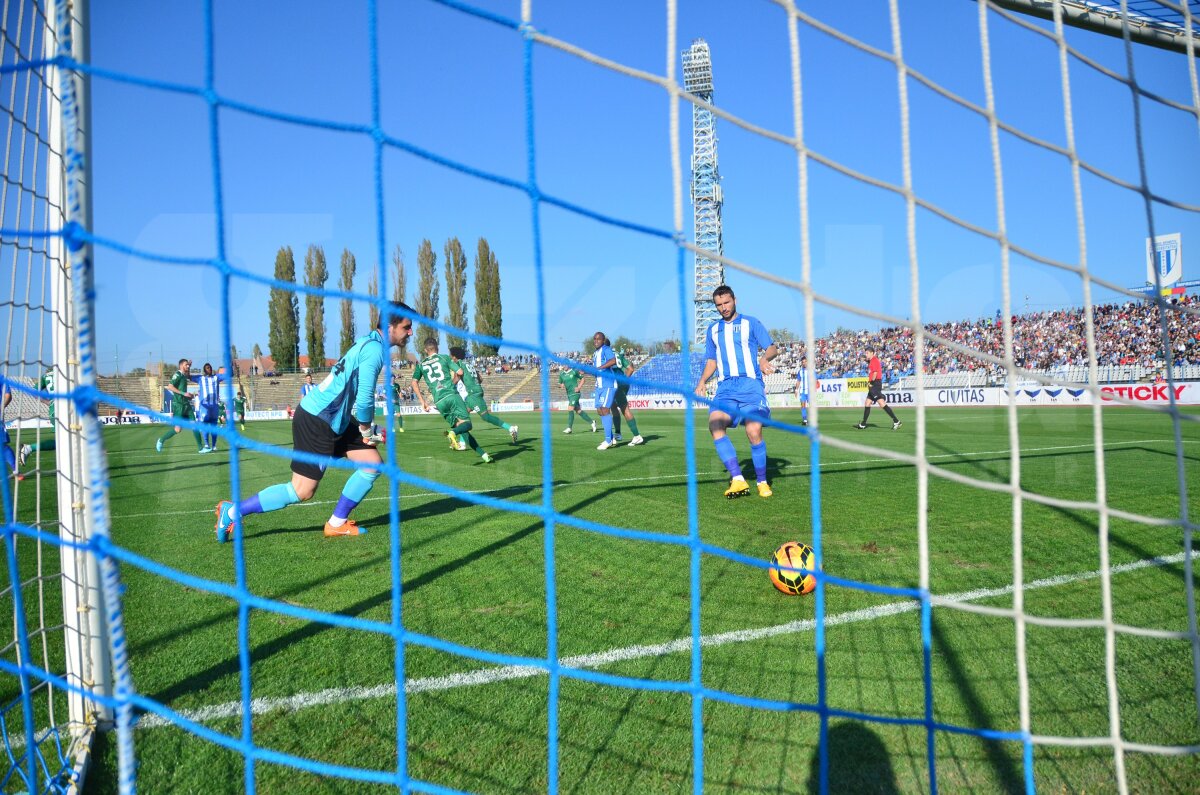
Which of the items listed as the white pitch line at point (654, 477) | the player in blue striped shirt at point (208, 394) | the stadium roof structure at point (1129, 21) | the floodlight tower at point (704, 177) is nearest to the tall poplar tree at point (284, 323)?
the floodlight tower at point (704, 177)

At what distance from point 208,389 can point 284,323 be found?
3650 centimetres

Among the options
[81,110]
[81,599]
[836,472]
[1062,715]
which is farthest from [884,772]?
[836,472]

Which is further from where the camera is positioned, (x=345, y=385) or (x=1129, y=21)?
(x=345, y=385)

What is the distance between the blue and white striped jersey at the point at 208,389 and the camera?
13.8m

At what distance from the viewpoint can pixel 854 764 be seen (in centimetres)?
219

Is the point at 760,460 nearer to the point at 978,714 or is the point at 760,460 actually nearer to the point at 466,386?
the point at 978,714

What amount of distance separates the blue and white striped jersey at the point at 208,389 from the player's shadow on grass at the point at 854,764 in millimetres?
14212

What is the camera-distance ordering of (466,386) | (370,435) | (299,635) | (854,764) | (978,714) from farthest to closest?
(466,386), (370,435), (299,635), (978,714), (854,764)

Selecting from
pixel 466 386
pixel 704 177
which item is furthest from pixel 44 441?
pixel 704 177

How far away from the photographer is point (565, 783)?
2.13 m

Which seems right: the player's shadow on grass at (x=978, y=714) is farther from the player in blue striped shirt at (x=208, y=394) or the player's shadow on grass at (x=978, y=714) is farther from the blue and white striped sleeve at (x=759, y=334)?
the player in blue striped shirt at (x=208, y=394)

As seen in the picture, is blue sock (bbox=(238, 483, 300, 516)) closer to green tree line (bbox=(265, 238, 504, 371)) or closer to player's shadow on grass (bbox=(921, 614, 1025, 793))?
player's shadow on grass (bbox=(921, 614, 1025, 793))

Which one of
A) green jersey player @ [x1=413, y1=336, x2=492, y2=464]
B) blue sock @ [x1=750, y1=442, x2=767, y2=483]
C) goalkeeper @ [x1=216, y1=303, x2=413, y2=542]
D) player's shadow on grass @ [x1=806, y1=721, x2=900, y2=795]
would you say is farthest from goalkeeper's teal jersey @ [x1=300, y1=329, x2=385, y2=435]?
green jersey player @ [x1=413, y1=336, x2=492, y2=464]

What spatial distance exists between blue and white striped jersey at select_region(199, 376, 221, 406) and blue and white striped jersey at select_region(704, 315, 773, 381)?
36.5 ft
